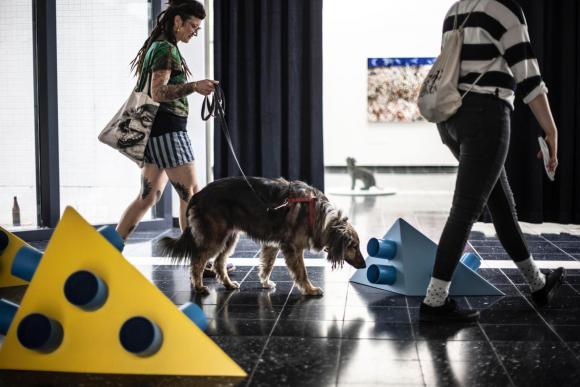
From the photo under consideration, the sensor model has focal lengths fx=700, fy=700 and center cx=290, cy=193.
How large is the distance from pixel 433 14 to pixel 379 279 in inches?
289

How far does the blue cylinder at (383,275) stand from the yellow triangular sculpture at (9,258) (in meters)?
1.68

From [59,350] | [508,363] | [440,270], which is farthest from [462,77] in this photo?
[59,350]

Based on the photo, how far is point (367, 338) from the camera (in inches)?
107

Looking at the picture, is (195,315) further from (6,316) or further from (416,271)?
(416,271)

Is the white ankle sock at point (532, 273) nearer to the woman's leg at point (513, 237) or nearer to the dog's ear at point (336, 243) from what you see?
the woman's leg at point (513, 237)

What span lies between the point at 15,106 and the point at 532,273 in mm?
3789

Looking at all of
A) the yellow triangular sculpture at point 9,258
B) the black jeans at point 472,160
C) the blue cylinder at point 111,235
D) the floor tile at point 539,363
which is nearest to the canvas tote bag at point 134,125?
the yellow triangular sculpture at point 9,258

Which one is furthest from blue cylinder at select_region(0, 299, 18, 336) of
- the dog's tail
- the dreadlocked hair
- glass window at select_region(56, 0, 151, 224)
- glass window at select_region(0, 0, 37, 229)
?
glass window at select_region(56, 0, 151, 224)

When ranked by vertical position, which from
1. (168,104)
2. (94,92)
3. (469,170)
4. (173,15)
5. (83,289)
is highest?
(173,15)

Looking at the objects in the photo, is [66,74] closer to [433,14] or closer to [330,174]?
[330,174]

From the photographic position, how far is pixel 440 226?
6094 millimetres

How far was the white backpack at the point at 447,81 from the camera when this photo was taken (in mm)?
2756

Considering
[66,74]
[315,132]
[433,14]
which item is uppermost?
[433,14]

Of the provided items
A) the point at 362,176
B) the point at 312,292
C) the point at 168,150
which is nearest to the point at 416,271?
the point at 312,292
